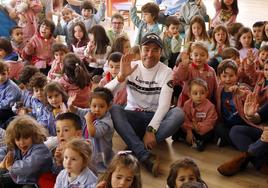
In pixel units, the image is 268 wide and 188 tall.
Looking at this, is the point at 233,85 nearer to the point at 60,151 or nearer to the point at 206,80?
the point at 206,80

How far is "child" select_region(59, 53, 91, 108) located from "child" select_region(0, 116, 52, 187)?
2.66 ft

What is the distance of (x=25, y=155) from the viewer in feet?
7.66

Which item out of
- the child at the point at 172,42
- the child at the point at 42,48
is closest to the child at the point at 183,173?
the child at the point at 172,42

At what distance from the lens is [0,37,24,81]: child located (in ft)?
12.3

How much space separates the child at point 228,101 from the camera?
2973 mm

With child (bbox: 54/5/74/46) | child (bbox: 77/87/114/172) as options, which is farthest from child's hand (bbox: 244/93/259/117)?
child (bbox: 54/5/74/46)

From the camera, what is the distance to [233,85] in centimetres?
305

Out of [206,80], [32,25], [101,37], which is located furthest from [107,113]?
[32,25]

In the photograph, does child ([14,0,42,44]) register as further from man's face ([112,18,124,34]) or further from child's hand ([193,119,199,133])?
child's hand ([193,119,199,133])

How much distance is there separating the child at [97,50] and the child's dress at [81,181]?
6.69 feet

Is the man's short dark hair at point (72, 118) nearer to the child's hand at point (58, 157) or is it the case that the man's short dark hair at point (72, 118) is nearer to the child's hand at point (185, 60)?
the child's hand at point (58, 157)

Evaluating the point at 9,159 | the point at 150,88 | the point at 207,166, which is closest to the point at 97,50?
the point at 150,88

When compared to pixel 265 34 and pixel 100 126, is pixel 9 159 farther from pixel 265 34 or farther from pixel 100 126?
pixel 265 34

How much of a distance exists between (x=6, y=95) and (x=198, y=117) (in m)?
1.47
